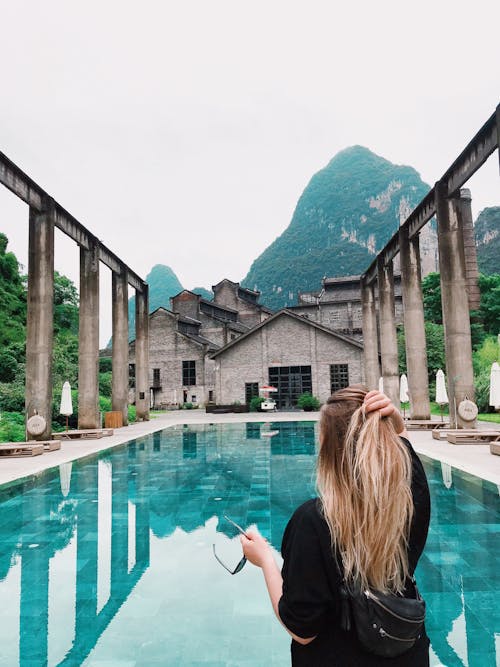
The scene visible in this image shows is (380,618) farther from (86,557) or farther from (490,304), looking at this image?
(490,304)

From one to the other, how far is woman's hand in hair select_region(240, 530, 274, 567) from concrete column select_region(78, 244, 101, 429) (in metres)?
17.3

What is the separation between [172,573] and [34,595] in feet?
3.53

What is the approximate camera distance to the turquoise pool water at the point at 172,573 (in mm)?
2986

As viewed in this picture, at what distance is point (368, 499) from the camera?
4.37ft

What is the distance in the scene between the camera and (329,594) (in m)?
1.31

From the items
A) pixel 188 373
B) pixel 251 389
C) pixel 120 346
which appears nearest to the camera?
pixel 120 346

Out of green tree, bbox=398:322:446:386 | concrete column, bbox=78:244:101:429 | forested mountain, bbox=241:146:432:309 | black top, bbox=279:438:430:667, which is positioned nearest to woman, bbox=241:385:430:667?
black top, bbox=279:438:430:667

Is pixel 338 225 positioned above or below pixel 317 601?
above

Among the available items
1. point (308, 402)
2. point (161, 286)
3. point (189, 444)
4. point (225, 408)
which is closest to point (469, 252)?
point (189, 444)

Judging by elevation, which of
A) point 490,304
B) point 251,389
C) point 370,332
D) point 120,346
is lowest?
point 251,389

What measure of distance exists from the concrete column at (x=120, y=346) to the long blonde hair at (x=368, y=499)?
71.3 feet

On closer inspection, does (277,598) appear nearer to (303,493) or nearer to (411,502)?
(411,502)

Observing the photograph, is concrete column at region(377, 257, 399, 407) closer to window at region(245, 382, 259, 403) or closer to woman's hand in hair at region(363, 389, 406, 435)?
window at region(245, 382, 259, 403)

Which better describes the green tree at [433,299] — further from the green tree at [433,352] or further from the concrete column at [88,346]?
the concrete column at [88,346]
